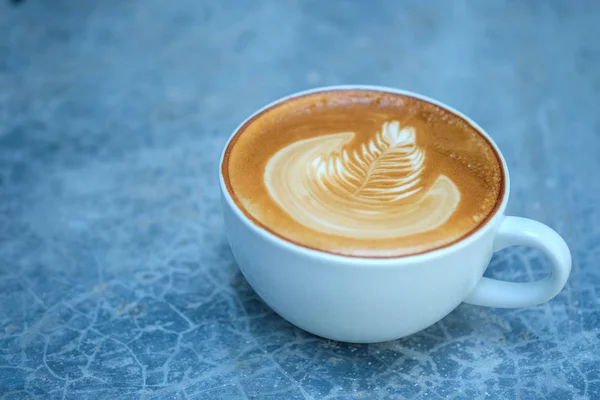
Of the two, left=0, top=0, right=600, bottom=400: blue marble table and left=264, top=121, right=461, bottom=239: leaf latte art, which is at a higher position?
left=264, top=121, right=461, bottom=239: leaf latte art

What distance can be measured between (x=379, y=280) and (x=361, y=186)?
0.48 ft

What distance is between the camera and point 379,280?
69 cm

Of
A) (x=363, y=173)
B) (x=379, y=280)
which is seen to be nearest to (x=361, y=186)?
(x=363, y=173)

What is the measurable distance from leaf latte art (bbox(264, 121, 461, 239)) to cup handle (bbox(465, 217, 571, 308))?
0.06 metres

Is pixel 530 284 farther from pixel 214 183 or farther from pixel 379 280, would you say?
pixel 214 183

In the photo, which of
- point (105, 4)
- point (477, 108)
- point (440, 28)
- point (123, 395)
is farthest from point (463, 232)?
point (105, 4)

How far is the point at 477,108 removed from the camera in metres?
1.25

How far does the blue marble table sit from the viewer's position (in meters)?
0.78

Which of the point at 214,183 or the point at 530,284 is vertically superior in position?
the point at 530,284

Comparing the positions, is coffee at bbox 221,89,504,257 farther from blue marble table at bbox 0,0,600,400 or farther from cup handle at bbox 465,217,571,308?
blue marble table at bbox 0,0,600,400

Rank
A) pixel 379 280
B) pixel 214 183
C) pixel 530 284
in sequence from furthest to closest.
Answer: pixel 214 183, pixel 530 284, pixel 379 280

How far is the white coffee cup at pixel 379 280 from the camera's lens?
27.0 inches

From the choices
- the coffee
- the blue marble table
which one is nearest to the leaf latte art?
the coffee

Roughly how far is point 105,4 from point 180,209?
0.68 meters
